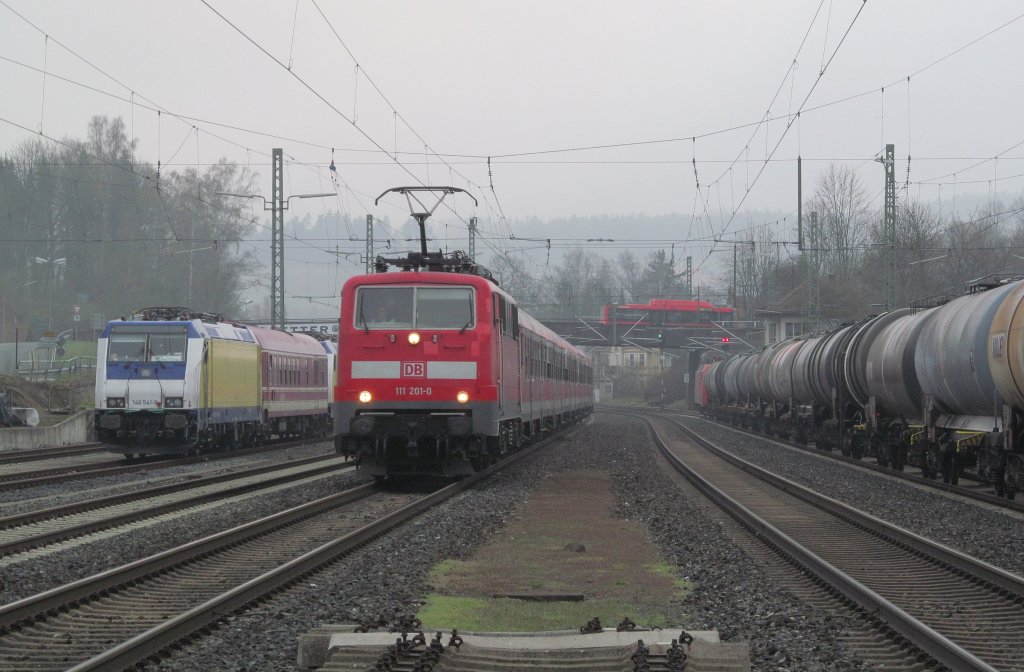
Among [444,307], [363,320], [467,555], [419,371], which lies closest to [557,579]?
[467,555]

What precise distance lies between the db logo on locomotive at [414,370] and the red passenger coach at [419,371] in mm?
15

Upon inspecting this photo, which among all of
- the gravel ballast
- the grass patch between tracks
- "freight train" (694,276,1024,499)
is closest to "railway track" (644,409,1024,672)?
the gravel ballast

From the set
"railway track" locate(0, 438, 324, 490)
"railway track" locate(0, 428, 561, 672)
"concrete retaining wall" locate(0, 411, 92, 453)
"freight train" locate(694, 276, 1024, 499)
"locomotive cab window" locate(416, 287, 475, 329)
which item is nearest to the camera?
"railway track" locate(0, 428, 561, 672)

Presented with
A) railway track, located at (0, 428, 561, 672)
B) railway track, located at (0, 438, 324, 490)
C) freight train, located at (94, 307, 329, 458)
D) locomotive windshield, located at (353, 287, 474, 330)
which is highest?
locomotive windshield, located at (353, 287, 474, 330)

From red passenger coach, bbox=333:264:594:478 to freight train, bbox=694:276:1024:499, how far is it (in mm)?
6921

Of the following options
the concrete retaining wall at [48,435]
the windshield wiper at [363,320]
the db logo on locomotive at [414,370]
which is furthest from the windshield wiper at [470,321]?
the concrete retaining wall at [48,435]

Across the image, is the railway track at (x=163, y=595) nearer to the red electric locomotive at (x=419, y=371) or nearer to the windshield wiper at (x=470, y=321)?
the red electric locomotive at (x=419, y=371)

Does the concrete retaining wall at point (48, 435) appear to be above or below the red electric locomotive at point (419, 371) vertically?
below

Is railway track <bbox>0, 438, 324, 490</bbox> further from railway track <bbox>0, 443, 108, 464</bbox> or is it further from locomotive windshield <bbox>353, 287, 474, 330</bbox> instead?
locomotive windshield <bbox>353, 287, 474, 330</bbox>

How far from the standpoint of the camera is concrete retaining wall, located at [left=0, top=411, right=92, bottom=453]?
27.6 m

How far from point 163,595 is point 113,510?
6.97 m

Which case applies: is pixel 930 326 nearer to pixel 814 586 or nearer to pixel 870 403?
pixel 870 403

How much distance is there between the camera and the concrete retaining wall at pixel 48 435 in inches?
1085

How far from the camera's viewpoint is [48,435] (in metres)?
29.5
